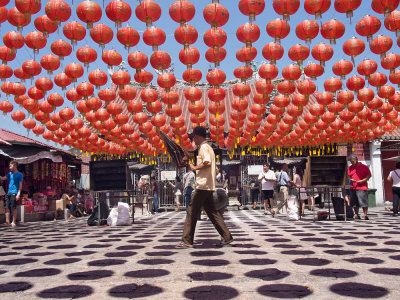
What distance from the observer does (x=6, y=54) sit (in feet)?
26.3

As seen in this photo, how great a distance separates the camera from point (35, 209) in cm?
1179

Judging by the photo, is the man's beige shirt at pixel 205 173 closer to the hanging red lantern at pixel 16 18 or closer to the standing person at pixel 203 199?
the standing person at pixel 203 199

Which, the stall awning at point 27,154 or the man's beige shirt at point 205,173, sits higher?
the stall awning at point 27,154

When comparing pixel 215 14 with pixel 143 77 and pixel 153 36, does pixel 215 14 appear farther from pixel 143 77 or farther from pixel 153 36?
pixel 143 77

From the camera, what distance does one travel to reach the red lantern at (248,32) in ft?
24.8

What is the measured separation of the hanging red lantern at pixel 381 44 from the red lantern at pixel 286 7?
2262 mm

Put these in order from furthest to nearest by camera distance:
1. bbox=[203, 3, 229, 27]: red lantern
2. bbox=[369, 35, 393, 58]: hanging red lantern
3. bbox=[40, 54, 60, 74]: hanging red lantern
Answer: bbox=[40, 54, 60, 74]: hanging red lantern, bbox=[369, 35, 393, 58]: hanging red lantern, bbox=[203, 3, 229, 27]: red lantern

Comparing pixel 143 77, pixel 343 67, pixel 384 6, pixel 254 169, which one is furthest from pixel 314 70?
pixel 254 169

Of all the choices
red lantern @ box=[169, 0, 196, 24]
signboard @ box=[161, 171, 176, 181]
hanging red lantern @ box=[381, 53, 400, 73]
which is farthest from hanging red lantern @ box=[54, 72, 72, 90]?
signboard @ box=[161, 171, 176, 181]

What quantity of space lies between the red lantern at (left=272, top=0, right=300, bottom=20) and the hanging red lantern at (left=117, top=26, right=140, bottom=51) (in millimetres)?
2936

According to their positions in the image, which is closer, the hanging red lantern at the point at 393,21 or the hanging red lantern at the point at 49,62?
the hanging red lantern at the point at 393,21

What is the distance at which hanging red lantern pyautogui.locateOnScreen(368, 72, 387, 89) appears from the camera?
9.27 meters

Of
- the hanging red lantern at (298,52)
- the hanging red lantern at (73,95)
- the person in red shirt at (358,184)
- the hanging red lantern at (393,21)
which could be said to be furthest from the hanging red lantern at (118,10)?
the person in red shirt at (358,184)

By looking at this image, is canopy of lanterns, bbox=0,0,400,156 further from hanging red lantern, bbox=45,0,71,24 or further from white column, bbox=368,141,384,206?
white column, bbox=368,141,384,206
